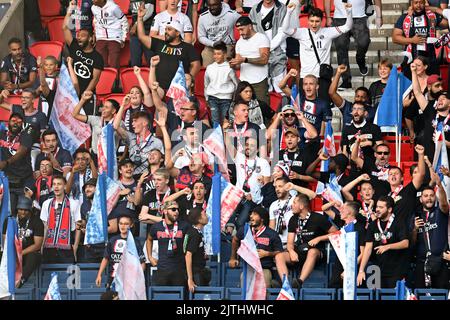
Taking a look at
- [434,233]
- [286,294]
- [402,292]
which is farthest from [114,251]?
[434,233]

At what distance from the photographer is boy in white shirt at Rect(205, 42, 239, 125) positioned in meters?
25.3

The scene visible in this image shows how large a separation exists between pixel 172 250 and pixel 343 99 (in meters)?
3.63

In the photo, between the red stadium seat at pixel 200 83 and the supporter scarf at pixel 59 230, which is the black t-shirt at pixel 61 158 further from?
the red stadium seat at pixel 200 83

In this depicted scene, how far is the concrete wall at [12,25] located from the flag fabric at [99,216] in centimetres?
450

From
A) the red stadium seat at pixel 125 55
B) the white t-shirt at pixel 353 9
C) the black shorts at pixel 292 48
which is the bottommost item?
the black shorts at pixel 292 48

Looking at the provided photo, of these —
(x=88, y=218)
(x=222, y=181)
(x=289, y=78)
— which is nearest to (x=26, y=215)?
(x=88, y=218)

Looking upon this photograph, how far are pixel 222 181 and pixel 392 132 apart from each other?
113 inches

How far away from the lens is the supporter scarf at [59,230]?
23.7m

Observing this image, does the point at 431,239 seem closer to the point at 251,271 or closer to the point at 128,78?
the point at 251,271

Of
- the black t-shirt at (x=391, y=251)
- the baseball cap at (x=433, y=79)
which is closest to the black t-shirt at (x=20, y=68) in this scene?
the baseball cap at (x=433, y=79)

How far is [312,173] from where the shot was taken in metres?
24.0

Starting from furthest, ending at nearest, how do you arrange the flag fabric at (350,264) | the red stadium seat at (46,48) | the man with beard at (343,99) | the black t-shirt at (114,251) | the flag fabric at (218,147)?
the red stadium seat at (46,48), the man with beard at (343,99), the flag fabric at (218,147), the black t-shirt at (114,251), the flag fabric at (350,264)

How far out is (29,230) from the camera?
23.6 m

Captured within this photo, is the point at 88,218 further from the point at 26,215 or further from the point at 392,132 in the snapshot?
the point at 392,132
